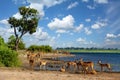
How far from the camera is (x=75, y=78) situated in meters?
25.6

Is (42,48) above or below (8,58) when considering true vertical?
above

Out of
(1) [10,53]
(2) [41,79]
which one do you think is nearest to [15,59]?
(1) [10,53]

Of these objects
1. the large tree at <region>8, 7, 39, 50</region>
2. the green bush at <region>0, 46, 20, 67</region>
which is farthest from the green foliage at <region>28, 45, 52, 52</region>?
the green bush at <region>0, 46, 20, 67</region>

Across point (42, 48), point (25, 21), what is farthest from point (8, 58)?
point (42, 48)

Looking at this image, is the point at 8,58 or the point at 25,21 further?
the point at 25,21

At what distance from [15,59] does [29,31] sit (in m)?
38.6

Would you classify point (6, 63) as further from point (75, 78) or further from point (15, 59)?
point (75, 78)

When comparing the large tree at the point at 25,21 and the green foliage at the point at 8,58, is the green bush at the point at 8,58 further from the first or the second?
the large tree at the point at 25,21

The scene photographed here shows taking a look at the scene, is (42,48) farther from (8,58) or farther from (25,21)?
(8,58)

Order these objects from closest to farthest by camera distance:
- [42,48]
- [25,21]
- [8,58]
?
[8,58], [25,21], [42,48]

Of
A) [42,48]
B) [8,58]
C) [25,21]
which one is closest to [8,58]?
[8,58]

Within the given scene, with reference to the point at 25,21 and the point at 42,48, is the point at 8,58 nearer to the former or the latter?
the point at 25,21

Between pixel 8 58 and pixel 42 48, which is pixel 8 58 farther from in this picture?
pixel 42 48

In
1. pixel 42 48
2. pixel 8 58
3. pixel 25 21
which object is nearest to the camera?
pixel 8 58
